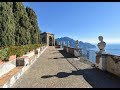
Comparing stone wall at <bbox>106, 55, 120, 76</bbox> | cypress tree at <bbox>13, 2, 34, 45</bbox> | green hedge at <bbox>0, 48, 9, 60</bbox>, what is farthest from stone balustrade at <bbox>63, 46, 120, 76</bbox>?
cypress tree at <bbox>13, 2, 34, 45</bbox>

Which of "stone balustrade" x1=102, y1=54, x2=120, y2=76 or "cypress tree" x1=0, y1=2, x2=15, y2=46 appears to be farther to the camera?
"cypress tree" x1=0, y1=2, x2=15, y2=46

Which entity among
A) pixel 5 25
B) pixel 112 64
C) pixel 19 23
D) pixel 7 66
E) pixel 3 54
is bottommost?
pixel 7 66

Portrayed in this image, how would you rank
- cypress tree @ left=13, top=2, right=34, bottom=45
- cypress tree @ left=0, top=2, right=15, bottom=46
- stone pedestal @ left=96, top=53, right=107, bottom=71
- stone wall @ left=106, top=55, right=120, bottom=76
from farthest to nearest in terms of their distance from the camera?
cypress tree @ left=13, top=2, right=34, bottom=45 < cypress tree @ left=0, top=2, right=15, bottom=46 < stone pedestal @ left=96, top=53, right=107, bottom=71 < stone wall @ left=106, top=55, right=120, bottom=76

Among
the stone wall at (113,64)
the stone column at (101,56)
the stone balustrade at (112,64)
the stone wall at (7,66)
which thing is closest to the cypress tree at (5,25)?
the stone wall at (7,66)

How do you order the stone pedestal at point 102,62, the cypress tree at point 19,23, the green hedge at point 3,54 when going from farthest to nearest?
the cypress tree at point 19,23 → the stone pedestal at point 102,62 → the green hedge at point 3,54

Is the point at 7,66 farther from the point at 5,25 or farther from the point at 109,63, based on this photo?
the point at 109,63

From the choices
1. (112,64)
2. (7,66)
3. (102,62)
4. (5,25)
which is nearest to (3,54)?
(7,66)

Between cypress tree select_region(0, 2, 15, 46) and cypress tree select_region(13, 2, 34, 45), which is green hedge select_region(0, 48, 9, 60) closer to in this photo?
cypress tree select_region(0, 2, 15, 46)

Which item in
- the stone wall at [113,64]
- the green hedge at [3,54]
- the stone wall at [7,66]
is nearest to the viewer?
the stone wall at [7,66]

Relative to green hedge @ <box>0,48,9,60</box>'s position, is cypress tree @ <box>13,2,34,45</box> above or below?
above

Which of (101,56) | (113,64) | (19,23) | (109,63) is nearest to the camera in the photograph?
(113,64)

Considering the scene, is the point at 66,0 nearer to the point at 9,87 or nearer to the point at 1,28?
the point at 9,87

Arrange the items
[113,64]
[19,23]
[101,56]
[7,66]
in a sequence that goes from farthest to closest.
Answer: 1. [19,23]
2. [101,56]
3. [113,64]
4. [7,66]

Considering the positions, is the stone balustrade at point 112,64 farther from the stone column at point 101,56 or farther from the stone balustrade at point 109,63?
the stone column at point 101,56
